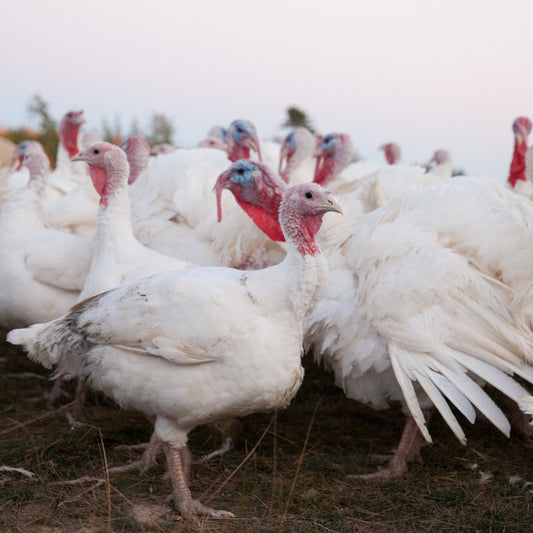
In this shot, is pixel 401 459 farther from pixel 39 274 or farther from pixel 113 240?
pixel 39 274

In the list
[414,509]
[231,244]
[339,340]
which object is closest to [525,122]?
[231,244]

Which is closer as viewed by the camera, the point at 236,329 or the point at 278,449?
the point at 236,329

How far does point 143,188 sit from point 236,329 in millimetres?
2554

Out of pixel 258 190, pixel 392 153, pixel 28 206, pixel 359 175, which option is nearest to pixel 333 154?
pixel 359 175

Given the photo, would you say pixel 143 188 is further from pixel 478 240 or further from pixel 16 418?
pixel 478 240

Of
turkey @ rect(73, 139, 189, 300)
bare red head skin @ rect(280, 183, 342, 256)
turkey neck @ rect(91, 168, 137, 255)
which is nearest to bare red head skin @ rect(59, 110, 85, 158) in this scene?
turkey @ rect(73, 139, 189, 300)

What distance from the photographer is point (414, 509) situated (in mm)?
3264

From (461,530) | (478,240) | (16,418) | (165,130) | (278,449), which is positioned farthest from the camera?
(165,130)

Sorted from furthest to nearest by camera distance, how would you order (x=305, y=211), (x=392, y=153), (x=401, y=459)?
(x=392, y=153), (x=401, y=459), (x=305, y=211)

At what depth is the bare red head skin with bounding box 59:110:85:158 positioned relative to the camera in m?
6.94

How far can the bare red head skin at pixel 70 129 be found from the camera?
6941mm

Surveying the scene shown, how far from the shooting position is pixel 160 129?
1077 centimetres

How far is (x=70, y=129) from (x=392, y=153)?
3794mm

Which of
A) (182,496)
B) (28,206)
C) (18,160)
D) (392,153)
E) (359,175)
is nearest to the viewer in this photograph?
(182,496)
